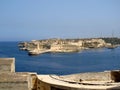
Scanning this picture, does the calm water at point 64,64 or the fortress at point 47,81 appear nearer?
the fortress at point 47,81

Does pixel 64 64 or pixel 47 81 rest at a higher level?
pixel 47 81

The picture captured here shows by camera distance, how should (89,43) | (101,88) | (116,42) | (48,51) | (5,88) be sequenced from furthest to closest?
(116,42)
(89,43)
(48,51)
(101,88)
(5,88)

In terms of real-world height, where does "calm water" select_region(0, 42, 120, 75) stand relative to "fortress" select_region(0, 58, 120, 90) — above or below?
below

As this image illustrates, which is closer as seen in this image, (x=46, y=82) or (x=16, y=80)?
(x=16, y=80)

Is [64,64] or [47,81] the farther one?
[64,64]

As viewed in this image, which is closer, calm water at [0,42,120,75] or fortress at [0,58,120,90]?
fortress at [0,58,120,90]

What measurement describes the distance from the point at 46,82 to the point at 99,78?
3.66 meters

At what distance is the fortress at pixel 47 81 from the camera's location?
38.4ft

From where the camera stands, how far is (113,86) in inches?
532

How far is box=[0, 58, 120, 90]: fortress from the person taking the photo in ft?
38.4

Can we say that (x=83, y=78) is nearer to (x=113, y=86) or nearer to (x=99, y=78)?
(x=99, y=78)

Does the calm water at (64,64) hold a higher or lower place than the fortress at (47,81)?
lower

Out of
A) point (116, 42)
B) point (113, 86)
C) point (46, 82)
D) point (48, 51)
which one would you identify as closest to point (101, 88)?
point (113, 86)

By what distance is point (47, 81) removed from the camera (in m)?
14.5
